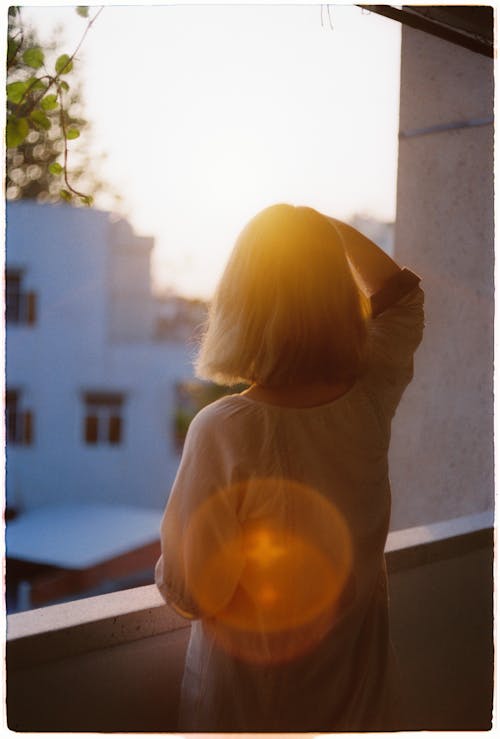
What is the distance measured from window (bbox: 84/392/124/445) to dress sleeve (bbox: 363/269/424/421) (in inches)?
724

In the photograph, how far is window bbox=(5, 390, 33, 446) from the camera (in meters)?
19.1

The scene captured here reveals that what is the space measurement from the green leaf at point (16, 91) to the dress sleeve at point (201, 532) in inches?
33.7

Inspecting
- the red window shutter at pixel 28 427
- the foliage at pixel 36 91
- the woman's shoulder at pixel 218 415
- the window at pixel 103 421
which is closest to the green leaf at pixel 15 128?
the foliage at pixel 36 91

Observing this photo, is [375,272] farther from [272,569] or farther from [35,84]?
[35,84]

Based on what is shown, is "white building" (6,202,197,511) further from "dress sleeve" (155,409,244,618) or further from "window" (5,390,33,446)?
"dress sleeve" (155,409,244,618)


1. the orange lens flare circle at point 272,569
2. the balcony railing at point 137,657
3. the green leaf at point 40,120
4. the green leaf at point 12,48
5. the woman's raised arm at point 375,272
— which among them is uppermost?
the green leaf at point 12,48

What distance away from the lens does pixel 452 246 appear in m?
2.74

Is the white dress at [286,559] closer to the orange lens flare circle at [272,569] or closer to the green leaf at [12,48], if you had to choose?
the orange lens flare circle at [272,569]

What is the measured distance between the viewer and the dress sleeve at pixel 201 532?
1105 millimetres

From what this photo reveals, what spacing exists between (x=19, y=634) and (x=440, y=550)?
49.8 inches

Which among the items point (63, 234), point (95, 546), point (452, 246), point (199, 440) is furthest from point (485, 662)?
point (63, 234)

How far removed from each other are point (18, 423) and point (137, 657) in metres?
18.8

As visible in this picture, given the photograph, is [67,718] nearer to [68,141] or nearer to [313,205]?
[313,205]

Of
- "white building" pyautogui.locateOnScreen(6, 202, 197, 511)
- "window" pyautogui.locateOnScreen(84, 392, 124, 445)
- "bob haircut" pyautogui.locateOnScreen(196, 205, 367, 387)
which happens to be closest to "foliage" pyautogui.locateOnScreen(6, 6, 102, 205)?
"bob haircut" pyautogui.locateOnScreen(196, 205, 367, 387)
